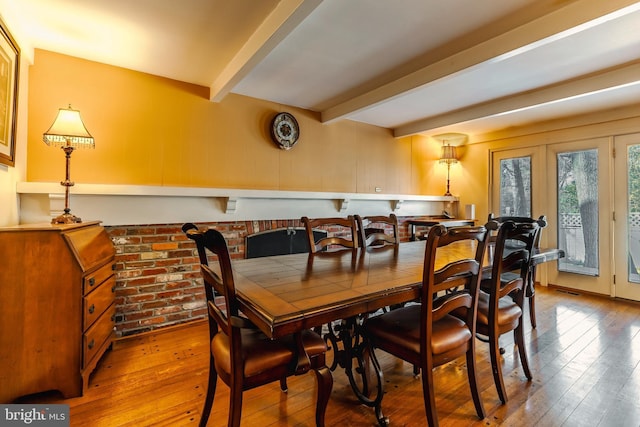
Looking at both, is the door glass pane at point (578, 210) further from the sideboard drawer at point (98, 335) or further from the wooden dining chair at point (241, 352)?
the sideboard drawer at point (98, 335)

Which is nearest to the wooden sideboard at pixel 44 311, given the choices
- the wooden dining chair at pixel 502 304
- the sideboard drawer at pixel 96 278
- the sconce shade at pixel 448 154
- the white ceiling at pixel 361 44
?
the sideboard drawer at pixel 96 278

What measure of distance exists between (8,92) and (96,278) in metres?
1.27

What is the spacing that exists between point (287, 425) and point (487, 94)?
3.40 metres

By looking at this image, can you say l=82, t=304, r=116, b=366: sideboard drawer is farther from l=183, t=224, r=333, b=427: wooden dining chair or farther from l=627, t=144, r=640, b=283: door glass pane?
l=627, t=144, r=640, b=283: door glass pane

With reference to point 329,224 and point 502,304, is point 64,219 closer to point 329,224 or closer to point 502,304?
point 329,224

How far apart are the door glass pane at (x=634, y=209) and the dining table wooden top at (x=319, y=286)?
287cm

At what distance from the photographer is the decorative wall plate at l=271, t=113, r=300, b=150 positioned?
3322mm

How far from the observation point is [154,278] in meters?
2.65

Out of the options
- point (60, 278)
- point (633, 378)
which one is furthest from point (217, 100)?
point (633, 378)

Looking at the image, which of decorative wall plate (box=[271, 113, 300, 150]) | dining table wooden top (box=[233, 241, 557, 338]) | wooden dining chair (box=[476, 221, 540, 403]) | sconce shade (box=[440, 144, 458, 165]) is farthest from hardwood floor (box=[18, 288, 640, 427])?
Answer: sconce shade (box=[440, 144, 458, 165])

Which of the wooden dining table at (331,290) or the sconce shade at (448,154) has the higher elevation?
the sconce shade at (448,154)

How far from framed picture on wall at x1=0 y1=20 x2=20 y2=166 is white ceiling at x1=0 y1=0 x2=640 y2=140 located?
6.5 inches

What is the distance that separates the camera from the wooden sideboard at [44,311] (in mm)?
1585

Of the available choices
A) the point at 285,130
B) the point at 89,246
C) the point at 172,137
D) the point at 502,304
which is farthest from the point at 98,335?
the point at 502,304
